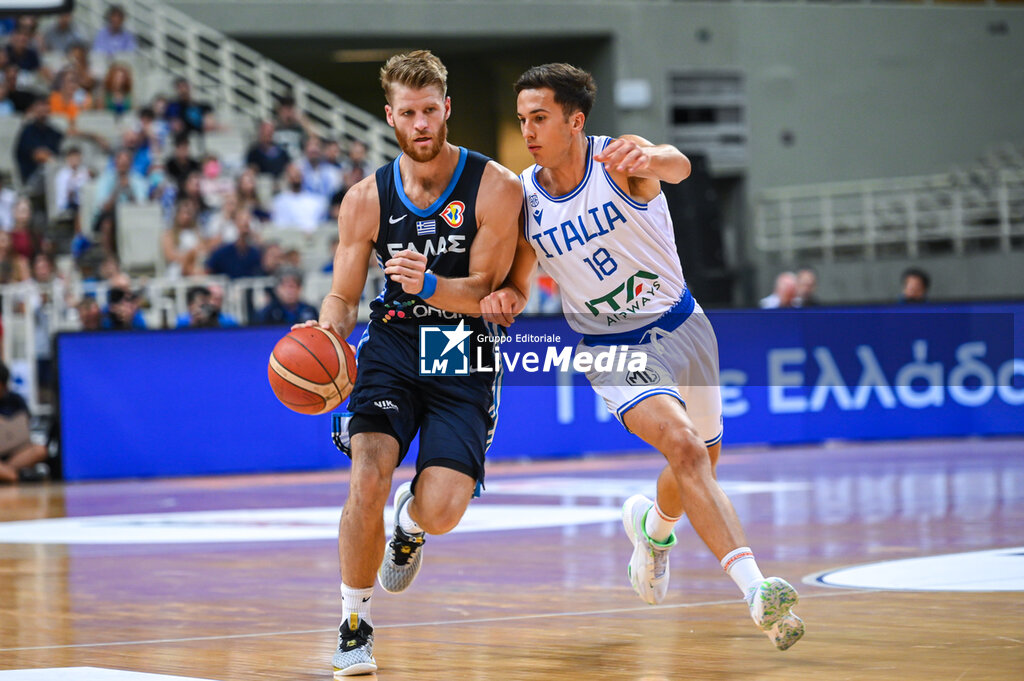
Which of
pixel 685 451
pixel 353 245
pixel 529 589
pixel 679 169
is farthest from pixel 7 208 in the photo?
pixel 685 451

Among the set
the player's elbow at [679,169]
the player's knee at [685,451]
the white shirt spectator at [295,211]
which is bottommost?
the player's knee at [685,451]

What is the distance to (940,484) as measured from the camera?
1145 cm

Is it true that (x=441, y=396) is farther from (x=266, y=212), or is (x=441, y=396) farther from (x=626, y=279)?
(x=266, y=212)

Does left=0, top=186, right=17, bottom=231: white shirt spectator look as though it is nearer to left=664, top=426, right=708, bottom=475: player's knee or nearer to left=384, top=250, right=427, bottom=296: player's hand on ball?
left=384, top=250, right=427, bottom=296: player's hand on ball

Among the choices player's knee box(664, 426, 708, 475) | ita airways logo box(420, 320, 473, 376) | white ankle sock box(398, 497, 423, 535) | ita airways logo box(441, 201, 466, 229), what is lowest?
white ankle sock box(398, 497, 423, 535)

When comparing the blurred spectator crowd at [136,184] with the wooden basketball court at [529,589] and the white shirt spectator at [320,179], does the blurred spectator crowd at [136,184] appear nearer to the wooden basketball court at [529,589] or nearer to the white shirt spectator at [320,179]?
the white shirt spectator at [320,179]

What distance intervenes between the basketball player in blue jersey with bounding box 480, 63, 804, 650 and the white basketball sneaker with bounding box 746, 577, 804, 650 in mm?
779

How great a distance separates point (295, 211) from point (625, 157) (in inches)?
557

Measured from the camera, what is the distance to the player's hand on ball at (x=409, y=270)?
5309 mm

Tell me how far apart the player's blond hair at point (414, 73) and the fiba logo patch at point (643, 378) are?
1.37 m

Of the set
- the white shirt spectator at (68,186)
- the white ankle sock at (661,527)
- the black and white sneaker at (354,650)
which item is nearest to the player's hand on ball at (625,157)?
the white ankle sock at (661,527)

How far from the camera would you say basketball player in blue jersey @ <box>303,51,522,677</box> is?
5.52m

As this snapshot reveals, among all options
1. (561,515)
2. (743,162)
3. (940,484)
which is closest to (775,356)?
(940,484)

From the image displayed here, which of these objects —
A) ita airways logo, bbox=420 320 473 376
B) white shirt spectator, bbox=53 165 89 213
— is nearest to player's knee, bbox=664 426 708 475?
ita airways logo, bbox=420 320 473 376
